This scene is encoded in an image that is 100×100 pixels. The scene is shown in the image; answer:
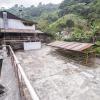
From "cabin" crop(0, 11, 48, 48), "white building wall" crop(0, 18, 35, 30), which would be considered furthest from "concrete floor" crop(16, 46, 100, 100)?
"white building wall" crop(0, 18, 35, 30)

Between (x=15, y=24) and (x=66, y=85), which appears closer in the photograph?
(x=66, y=85)

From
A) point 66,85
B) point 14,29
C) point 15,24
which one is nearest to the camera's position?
point 66,85

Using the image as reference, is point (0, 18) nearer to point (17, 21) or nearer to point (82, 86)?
point (17, 21)

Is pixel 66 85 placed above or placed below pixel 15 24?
below

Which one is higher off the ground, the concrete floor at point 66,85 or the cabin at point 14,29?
the cabin at point 14,29

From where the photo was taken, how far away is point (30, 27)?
24094 mm

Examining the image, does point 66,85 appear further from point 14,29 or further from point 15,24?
point 15,24

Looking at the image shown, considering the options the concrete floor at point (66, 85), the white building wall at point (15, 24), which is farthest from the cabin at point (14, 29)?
the concrete floor at point (66, 85)

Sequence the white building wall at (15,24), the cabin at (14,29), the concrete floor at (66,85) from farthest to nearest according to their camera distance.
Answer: the white building wall at (15,24) → the cabin at (14,29) → the concrete floor at (66,85)

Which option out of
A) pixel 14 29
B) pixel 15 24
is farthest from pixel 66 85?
pixel 15 24

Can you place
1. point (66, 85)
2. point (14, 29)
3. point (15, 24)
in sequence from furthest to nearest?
point (15, 24)
point (14, 29)
point (66, 85)

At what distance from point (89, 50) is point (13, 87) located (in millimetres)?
8691

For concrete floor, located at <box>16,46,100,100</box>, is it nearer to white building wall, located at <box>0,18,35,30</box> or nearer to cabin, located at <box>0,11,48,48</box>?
cabin, located at <box>0,11,48,48</box>

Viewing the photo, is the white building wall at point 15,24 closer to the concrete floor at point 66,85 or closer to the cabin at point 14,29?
the cabin at point 14,29
